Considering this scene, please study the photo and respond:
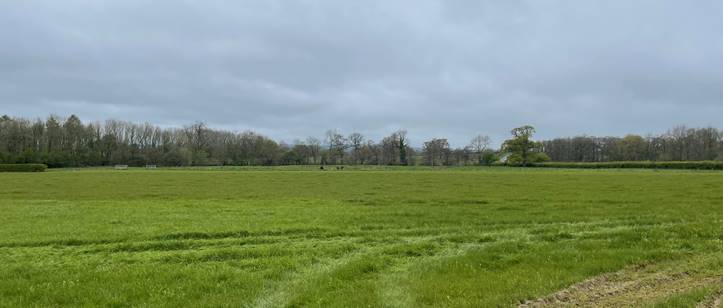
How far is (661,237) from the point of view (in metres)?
14.5

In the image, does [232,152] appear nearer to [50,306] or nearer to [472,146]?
[472,146]

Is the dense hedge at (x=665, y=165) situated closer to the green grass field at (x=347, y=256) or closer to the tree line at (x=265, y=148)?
the tree line at (x=265, y=148)

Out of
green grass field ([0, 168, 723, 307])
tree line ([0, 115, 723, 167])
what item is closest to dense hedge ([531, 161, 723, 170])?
tree line ([0, 115, 723, 167])

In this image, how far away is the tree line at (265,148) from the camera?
5832 inches

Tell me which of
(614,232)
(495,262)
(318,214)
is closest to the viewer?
(495,262)

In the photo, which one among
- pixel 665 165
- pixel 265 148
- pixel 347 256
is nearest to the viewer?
pixel 347 256

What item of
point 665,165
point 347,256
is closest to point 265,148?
point 665,165

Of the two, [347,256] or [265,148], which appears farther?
[265,148]

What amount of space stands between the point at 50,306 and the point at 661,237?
51.9 feet

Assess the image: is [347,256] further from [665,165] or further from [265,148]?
[265,148]

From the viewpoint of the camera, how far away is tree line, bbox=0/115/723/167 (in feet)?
486

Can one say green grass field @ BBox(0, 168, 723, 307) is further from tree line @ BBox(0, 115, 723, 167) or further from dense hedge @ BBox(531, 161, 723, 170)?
tree line @ BBox(0, 115, 723, 167)

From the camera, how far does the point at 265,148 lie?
566 feet

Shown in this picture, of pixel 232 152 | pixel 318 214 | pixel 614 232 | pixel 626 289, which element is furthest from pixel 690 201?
pixel 232 152
